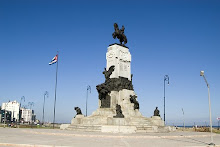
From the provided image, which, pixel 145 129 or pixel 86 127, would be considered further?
pixel 145 129

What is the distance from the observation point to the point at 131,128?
2273 centimetres

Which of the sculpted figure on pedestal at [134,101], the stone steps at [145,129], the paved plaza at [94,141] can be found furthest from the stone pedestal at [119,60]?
the paved plaza at [94,141]

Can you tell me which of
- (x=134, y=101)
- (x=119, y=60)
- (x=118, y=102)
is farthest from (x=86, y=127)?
(x=119, y=60)

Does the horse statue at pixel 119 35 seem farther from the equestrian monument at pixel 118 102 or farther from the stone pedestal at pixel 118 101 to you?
the stone pedestal at pixel 118 101

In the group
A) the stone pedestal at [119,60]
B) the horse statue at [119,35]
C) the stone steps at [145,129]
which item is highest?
the horse statue at [119,35]

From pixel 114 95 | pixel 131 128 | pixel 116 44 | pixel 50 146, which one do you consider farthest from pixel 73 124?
pixel 50 146

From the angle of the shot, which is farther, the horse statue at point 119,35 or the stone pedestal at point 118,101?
the horse statue at point 119,35

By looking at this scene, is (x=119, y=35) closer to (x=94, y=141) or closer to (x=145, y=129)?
(x=145, y=129)

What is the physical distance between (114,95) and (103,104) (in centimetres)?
192

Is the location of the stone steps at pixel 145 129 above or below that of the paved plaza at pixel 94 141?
below

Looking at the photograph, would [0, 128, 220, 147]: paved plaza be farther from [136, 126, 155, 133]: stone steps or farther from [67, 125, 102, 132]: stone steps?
[136, 126, 155, 133]: stone steps

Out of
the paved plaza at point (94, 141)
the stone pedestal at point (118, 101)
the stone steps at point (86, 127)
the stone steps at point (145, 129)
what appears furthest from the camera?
the stone pedestal at point (118, 101)

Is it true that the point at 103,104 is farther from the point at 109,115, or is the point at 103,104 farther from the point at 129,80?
the point at 129,80

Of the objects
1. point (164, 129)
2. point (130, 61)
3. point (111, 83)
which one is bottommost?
point (164, 129)
